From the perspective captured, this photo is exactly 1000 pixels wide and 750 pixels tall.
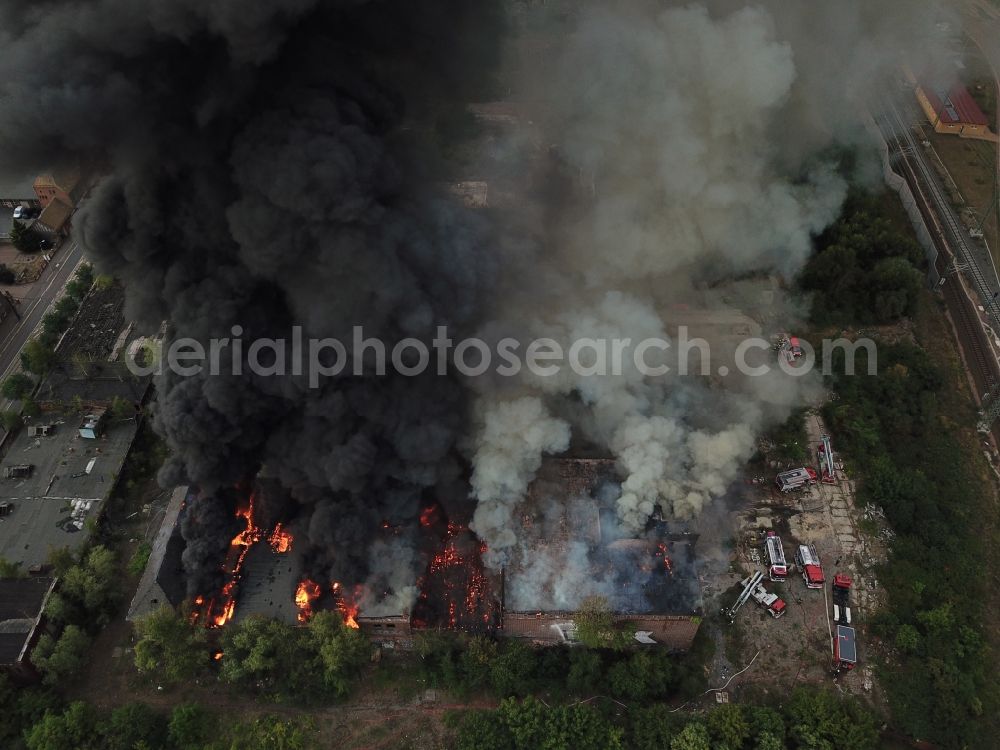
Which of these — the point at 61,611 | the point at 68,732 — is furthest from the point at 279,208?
the point at 68,732

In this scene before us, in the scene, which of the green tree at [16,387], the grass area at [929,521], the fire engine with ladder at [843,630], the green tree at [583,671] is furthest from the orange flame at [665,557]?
the green tree at [16,387]

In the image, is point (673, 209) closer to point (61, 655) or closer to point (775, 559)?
point (775, 559)

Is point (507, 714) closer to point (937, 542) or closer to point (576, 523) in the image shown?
point (576, 523)

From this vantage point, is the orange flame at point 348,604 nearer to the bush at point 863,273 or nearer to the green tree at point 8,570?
the green tree at point 8,570

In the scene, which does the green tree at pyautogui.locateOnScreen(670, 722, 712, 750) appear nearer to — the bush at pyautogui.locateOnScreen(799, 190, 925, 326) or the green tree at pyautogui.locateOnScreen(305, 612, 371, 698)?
the green tree at pyautogui.locateOnScreen(305, 612, 371, 698)

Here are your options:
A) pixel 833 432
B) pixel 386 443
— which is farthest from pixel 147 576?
pixel 833 432
